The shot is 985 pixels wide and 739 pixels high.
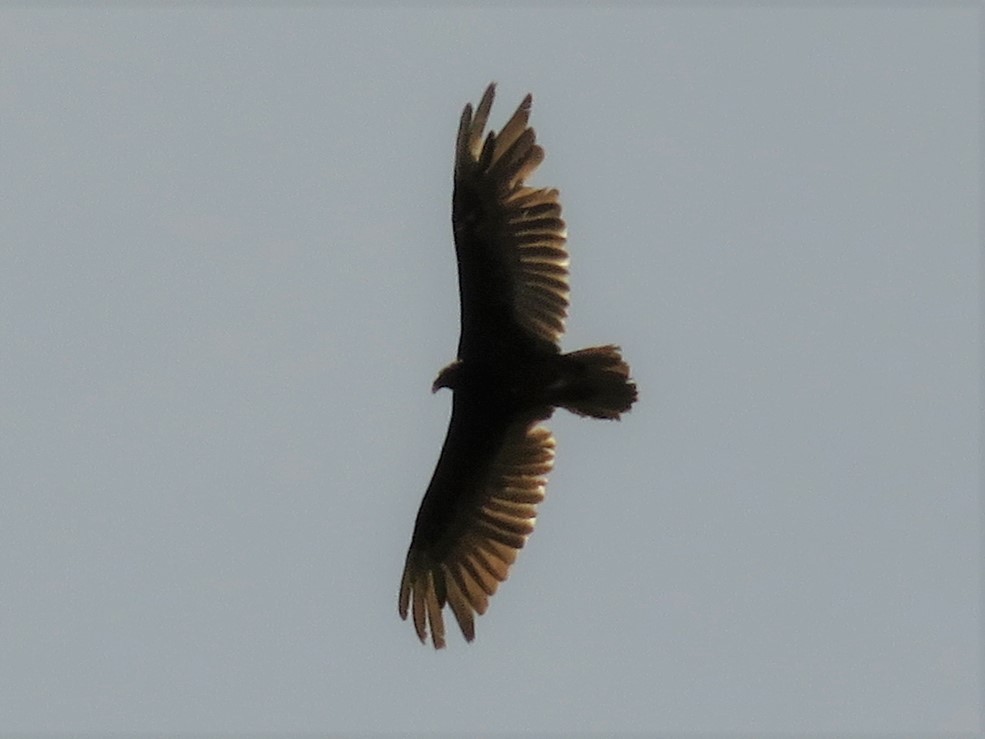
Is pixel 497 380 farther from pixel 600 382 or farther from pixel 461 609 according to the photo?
pixel 461 609

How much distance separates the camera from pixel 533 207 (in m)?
15.3

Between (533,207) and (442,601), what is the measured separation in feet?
8.20

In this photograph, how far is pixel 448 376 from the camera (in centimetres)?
1555

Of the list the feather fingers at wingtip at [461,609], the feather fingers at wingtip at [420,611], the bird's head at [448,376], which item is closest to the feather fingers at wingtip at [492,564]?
the feather fingers at wingtip at [461,609]

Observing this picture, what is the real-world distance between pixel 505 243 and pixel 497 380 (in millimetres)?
864

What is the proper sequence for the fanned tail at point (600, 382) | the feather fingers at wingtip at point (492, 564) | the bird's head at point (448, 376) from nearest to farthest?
the fanned tail at point (600, 382) < the bird's head at point (448, 376) < the feather fingers at wingtip at point (492, 564)

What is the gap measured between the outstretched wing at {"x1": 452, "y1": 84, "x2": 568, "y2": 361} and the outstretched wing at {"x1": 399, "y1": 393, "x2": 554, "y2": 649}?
587mm

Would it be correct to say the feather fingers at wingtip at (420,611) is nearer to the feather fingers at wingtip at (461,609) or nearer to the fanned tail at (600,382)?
the feather fingers at wingtip at (461,609)

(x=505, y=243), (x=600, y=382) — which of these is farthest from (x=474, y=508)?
(x=505, y=243)

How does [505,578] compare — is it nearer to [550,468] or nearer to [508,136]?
[550,468]

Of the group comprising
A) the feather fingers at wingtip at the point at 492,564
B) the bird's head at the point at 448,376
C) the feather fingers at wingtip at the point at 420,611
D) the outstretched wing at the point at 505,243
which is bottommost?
the feather fingers at wingtip at the point at 420,611

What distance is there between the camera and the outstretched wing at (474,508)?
1574 cm

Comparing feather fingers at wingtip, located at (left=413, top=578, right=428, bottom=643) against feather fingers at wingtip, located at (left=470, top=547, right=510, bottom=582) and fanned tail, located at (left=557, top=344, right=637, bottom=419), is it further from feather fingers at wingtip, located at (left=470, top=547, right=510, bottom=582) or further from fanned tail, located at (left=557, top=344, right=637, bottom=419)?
fanned tail, located at (left=557, top=344, right=637, bottom=419)

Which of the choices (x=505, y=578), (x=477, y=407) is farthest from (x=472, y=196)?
(x=505, y=578)
